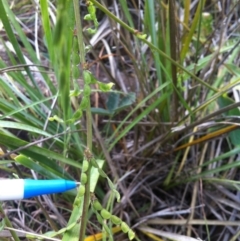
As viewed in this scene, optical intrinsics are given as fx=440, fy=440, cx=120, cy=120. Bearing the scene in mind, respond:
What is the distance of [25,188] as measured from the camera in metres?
0.51

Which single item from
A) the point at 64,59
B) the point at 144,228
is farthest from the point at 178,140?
the point at 64,59

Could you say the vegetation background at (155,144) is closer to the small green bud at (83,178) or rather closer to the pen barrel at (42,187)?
the pen barrel at (42,187)

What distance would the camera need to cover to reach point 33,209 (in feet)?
2.75

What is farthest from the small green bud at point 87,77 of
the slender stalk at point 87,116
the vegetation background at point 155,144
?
the vegetation background at point 155,144

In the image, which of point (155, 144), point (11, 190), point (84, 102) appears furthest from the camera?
point (155, 144)

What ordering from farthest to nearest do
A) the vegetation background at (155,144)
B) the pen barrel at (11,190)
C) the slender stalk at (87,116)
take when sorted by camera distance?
the vegetation background at (155,144) → the pen barrel at (11,190) → the slender stalk at (87,116)

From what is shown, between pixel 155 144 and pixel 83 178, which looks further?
pixel 155 144

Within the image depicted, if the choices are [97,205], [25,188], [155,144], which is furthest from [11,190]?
[155,144]

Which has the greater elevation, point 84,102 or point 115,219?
point 84,102

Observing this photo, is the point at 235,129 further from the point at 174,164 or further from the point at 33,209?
the point at 33,209

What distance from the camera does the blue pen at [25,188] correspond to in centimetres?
50

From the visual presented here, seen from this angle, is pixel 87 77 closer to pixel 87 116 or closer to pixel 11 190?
pixel 87 116

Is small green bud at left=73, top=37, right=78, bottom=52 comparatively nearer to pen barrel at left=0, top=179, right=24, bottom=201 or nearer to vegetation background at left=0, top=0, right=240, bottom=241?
pen barrel at left=0, top=179, right=24, bottom=201

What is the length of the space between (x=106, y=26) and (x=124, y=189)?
432 mm
